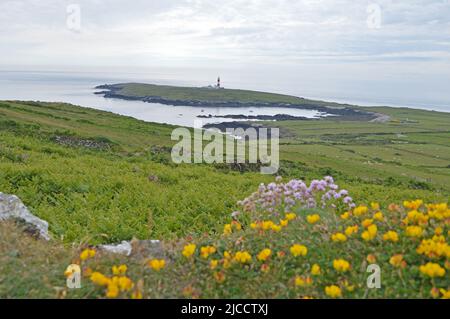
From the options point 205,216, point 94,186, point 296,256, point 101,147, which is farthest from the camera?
point 101,147

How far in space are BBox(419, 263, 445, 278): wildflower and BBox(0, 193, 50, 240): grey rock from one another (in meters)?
6.22

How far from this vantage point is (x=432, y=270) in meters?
4.33

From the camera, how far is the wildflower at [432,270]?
4.32 meters

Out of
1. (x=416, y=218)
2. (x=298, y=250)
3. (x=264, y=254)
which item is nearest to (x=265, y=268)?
(x=264, y=254)

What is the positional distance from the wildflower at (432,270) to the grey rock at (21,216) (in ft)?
20.4

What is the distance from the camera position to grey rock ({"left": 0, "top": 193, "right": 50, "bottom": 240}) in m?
7.71

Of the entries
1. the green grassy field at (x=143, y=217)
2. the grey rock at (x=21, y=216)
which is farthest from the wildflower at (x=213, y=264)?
the grey rock at (x=21, y=216)

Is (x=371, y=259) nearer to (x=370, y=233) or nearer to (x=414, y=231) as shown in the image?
(x=370, y=233)

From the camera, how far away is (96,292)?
4477mm

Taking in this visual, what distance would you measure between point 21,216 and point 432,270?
7086mm
